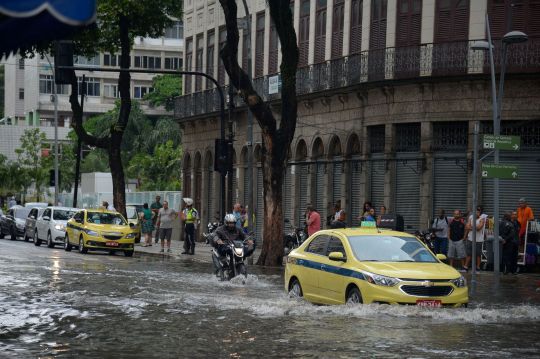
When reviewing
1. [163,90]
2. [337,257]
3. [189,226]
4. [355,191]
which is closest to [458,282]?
[337,257]

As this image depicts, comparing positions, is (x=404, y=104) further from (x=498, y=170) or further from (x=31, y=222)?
(x=31, y=222)

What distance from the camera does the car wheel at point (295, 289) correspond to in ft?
66.8

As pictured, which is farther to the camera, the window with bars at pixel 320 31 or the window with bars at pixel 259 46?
the window with bars at pixel 259 46

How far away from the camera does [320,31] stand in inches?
1818

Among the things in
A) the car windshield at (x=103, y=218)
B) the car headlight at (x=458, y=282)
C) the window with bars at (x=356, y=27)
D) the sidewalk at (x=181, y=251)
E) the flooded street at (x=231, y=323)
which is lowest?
the sidewalk at (x=181, y=251)

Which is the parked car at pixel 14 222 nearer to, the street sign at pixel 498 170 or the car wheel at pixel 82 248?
the car wheel at pixel 82 248

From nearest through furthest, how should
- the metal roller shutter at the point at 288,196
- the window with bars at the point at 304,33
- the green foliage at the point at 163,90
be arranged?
1. the window with bars at the point at 304,33
2. the metal roller shutter at the point at 288,196
3. the green foliage at the point at 163,90

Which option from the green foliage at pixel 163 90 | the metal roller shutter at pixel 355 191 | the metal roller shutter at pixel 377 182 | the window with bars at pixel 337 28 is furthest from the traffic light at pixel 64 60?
the green foliage at pixel 163 90

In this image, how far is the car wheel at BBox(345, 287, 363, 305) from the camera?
18300 mm

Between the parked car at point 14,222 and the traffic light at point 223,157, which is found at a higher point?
the traffic light at point 223,157

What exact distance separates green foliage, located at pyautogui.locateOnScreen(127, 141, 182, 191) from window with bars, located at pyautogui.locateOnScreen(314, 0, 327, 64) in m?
44.5

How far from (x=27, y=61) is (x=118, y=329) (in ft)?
362

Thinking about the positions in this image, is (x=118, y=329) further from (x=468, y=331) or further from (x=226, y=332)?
(x=468, y=331)

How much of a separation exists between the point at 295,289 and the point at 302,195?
87.0ft
